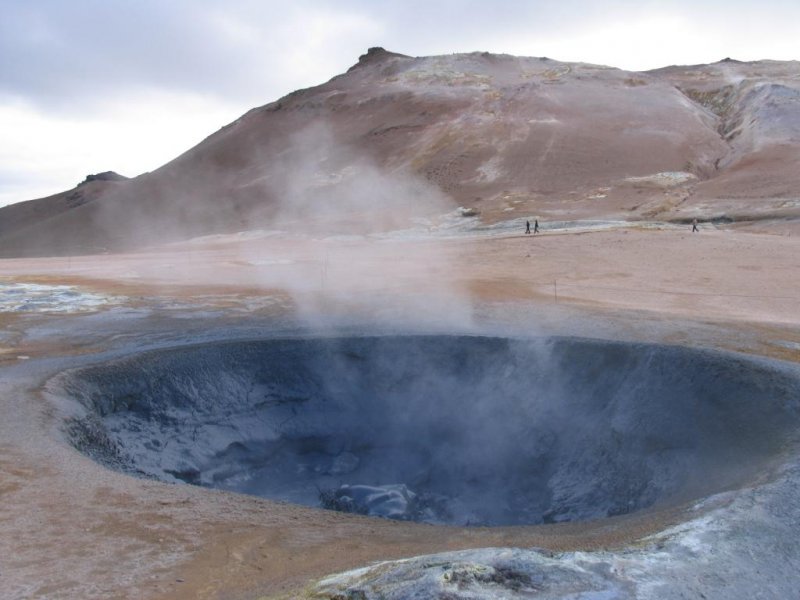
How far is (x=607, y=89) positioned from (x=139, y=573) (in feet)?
153

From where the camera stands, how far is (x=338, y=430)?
7.45 m

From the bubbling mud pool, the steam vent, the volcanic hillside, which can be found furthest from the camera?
the volcanic hillside

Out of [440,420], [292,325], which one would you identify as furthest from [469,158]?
[440,420]

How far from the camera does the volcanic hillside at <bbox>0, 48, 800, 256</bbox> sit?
1221 inches

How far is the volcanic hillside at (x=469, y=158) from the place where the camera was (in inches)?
1221

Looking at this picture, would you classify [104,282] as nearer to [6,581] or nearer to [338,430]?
[338,430]

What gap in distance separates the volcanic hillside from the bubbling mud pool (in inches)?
770

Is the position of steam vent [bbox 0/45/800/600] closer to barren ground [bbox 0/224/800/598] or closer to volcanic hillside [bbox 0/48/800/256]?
barren ground [bbox 0/224/800/598]

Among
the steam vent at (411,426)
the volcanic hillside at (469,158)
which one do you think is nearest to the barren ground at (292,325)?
the steam vent at (411,426)

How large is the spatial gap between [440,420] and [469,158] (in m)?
33.1

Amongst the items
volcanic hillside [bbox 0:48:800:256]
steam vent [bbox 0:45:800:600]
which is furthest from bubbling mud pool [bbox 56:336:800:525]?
volcanic hillside [bbox 0:48:800:256]

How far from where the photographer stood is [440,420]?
736cm

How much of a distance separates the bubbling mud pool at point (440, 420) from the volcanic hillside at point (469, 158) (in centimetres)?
1955

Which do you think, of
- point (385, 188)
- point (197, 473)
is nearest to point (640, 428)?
point (197, 473)
